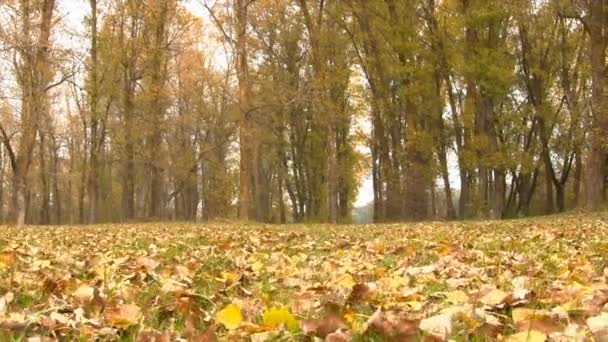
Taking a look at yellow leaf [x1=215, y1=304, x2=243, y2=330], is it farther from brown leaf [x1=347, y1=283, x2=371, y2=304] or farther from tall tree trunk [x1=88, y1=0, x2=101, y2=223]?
tall tree trunk [x1=88, y1=0, x2=101, y2=223]

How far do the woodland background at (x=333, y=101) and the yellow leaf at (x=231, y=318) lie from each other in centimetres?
2168

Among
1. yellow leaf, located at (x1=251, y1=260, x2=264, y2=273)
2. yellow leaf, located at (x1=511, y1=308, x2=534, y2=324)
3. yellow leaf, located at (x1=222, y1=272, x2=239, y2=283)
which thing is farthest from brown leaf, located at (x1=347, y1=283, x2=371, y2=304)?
yellow leaf, located at (x1=251, y1=260, x2=264, y2=273)

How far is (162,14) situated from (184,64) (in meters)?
12.6

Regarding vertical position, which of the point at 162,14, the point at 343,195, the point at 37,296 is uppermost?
the point at 162,14

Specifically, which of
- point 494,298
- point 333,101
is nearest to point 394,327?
point 494,298

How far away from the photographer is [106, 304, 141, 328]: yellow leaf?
7.09ft

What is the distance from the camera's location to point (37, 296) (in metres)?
3.09

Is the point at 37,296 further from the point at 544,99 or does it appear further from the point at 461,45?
the point at 544,99

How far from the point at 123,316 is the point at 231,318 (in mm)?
360

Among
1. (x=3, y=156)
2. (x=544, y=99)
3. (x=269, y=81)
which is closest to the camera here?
(x=544, y=99)

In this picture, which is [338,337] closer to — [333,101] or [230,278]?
[230,278]

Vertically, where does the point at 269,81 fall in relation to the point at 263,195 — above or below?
above

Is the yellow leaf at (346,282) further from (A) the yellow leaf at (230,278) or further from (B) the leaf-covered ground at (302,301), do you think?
(A) the yellow leaf at (230,278)

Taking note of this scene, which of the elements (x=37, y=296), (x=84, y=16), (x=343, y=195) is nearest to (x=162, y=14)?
(x=84, y=16)
